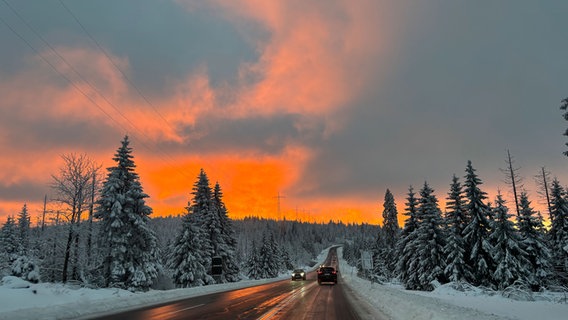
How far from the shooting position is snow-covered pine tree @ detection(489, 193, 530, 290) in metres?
36.9

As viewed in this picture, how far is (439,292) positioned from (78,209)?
35.1 m

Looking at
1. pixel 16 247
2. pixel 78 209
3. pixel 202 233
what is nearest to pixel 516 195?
pixel 202 233

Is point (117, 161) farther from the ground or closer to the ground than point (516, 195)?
farther from the ground

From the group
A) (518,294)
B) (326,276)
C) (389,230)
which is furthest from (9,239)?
(518,294)

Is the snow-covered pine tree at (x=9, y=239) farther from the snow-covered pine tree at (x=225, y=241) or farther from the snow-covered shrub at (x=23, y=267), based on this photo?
the snow-covered shrub at (x=23, y=267)

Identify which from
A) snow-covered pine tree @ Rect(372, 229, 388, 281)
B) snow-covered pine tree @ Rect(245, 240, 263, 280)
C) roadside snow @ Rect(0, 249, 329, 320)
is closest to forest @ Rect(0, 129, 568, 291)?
roadside snow @ Rect(0, 249, 329, 320)

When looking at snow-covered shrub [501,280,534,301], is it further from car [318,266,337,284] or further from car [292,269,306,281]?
car [292,269,306,281]

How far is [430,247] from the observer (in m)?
42.4

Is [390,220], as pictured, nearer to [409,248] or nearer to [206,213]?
[409,248]

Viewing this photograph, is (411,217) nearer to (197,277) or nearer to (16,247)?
(197,277)

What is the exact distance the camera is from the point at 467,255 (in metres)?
41.2

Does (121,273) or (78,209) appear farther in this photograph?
(78,209)

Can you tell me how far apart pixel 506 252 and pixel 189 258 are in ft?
112

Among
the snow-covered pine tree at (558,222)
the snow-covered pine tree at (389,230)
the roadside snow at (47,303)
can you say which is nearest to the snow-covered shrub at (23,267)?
the roadside snow at (47,303)
